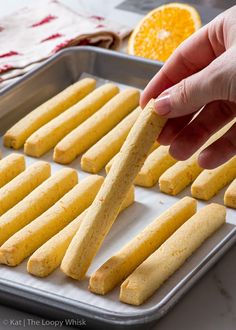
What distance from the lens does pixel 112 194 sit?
1810mm

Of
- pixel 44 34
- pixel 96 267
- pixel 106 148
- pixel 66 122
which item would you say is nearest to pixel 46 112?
pixel 66 122

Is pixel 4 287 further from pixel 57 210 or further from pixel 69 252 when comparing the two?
pixel 57 210

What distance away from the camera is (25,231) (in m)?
1.96

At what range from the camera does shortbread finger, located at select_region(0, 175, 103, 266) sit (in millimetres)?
1901

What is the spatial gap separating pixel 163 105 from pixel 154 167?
1.68 feet

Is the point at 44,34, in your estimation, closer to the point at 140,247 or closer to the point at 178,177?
the point at 178,177

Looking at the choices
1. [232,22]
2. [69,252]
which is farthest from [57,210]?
[232,22]

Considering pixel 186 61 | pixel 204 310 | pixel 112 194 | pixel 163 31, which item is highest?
pixel 186 61

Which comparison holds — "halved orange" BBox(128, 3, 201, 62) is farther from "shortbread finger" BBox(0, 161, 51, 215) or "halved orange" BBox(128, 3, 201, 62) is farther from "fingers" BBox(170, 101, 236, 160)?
"fingers" BBox(170, 101, 236, 160)

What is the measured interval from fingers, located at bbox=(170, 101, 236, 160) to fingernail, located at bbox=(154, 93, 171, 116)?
19 centimetres

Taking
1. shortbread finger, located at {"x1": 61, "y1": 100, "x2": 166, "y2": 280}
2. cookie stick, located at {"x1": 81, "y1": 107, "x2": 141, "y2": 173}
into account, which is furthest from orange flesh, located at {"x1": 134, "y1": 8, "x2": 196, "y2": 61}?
shortbread finger, located at {"x1": 61, "y1": 100, "x2": 166, "y2": 280}

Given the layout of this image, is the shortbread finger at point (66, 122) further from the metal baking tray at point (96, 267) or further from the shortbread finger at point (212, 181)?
the shortbread finger at point (212, 181)

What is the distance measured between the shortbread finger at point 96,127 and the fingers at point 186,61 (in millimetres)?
454

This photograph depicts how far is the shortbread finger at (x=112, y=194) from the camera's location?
1779 mm
